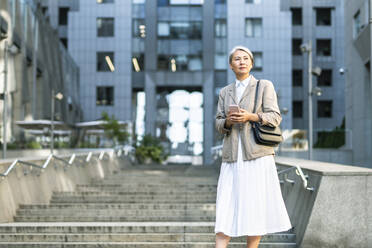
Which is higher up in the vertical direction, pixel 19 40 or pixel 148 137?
pixel 19 40

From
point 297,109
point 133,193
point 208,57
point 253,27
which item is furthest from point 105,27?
point 133,193

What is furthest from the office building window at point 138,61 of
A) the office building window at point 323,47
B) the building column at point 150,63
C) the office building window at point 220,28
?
the office building window at point 323,47

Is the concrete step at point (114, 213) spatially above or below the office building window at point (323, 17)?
below

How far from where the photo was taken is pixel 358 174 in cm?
695

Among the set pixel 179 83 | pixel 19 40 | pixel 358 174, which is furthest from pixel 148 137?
pixel 358 174

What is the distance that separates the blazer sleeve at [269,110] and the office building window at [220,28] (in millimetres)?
46668

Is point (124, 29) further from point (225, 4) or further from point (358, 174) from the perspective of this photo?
point (358, 174)

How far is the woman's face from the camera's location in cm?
496

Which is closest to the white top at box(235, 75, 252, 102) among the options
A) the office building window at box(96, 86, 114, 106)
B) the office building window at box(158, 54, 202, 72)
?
the office building window at box(158, 54, 202, 72)

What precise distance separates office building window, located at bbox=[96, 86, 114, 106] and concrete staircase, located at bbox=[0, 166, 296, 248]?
37649 millimetres

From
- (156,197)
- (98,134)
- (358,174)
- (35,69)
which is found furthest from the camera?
(98,134)

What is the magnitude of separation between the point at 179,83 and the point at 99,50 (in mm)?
7641

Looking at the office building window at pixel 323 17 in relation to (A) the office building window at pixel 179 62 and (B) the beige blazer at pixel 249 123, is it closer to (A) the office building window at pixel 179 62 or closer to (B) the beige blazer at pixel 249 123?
(A) the office building window at pixel 179 62

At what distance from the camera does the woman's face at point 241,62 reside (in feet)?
16.3
